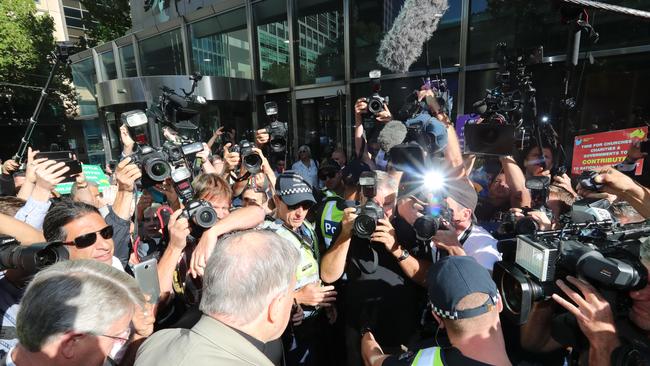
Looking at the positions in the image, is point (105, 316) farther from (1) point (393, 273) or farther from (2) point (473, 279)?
(1) point (393, 273)

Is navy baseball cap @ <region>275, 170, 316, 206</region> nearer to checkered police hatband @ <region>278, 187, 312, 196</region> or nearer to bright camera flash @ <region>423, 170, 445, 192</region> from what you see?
checkered police hatband @ <region>278, 187, 312, 196</region>

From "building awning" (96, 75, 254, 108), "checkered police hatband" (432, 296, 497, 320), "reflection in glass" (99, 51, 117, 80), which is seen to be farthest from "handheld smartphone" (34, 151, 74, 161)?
"reflection in glass" (99, 51, 117, 80)

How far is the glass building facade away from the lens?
5.60 meters

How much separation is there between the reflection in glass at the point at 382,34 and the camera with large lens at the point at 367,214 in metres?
5.75

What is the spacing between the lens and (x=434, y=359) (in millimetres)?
1346

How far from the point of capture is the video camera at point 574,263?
4.00ft

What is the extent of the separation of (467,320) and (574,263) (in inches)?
19.4

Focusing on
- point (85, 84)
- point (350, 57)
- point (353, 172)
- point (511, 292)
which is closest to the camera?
point (511, 292)

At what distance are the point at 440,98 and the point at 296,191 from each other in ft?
6.42

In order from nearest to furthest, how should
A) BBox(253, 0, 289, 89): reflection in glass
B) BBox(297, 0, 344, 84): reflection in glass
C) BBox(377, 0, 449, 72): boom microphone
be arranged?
BBox(377, 0, 449, 72): boom microphone < BBox(297, 0, 344, 84): reflection in glass < BBox(253, 0, 289, 89): reflection in glass

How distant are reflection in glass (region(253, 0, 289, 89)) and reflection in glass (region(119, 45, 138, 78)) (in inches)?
299

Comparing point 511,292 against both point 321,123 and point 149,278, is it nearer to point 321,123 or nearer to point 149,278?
point 149,278

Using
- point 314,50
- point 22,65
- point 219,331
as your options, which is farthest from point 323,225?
point 22,65

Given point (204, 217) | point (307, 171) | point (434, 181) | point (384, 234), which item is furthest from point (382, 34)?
point (204, 217)
